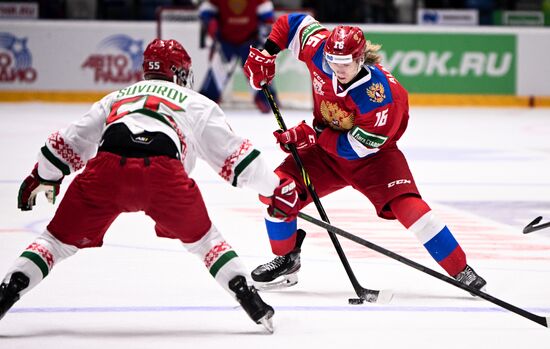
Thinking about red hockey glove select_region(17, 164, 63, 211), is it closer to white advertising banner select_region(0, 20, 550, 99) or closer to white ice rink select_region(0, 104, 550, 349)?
white ice rink select_region(0, 104, 550, 349)

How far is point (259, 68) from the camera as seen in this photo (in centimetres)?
473

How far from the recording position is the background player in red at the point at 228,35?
41.8 feet

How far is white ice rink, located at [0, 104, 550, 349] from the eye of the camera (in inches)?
143

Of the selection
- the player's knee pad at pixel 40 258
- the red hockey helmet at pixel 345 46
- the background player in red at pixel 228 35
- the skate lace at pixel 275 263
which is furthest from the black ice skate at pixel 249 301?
the background player in red at pixel 228 35

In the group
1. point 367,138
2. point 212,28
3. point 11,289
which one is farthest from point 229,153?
point 212,28

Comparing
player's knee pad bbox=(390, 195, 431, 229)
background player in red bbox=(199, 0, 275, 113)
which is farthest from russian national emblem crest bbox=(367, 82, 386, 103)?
background player in red bbox=(199, 0, 275, 113)

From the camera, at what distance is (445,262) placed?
4.37 meters

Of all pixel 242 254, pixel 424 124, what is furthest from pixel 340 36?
pixel 424 124

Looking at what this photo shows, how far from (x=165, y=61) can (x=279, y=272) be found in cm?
116

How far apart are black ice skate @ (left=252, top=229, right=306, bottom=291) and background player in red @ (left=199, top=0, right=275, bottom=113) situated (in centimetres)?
826

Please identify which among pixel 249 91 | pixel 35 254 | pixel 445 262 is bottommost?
pixel 249 91

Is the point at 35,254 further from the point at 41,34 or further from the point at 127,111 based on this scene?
the point at 41,34

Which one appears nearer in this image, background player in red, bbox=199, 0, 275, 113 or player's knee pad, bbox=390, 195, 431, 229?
player's knee pad, bbox=390, 195, 431, 229

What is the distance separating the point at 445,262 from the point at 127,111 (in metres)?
1.47
